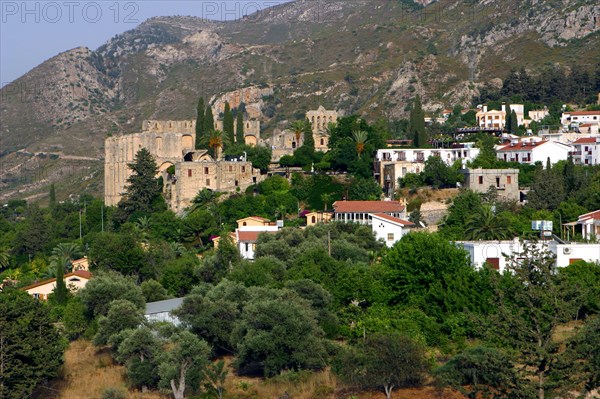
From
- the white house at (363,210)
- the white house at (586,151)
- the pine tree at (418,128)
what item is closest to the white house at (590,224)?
the white house at (363,210)

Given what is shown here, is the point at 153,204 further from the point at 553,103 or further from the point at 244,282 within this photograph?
the point at 553,103

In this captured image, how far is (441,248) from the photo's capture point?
46.0m

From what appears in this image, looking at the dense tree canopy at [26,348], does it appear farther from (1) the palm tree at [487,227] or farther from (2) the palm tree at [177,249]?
(1) the palm tree at [487,227]

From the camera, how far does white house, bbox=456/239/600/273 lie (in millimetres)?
48000

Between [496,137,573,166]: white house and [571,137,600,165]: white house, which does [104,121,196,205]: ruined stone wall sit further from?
[571,137,600,165]: white house

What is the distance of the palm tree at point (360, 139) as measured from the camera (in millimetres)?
74625

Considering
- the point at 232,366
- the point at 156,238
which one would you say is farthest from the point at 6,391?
the point at 156,238

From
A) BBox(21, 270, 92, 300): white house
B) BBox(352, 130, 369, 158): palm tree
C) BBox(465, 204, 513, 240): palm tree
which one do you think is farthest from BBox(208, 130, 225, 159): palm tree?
BBox(465, 204, 513, 240): palm tree

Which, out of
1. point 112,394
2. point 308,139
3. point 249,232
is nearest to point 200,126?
point 308,139

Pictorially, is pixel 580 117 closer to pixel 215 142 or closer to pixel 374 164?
Result: pixel 374 164

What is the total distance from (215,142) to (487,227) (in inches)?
1172

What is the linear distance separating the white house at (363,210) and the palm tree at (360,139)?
992cm

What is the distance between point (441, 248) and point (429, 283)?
69.4 inches

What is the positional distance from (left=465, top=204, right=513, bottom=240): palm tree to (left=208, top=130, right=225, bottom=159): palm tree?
2757cm
